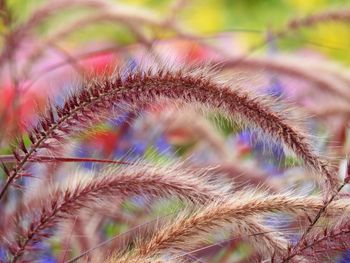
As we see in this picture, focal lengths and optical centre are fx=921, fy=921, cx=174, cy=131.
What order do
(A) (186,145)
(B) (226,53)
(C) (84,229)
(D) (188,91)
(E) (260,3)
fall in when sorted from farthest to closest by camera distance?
1. (E) (260,3)
2. (A) (186,145)
3. (B) (226,53)
4. (C) (84,229)
5. (D) (188,91)

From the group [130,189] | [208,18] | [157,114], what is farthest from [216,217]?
[208,18]

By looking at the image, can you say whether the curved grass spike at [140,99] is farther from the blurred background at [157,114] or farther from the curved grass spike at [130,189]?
the blurred background at [157,114]

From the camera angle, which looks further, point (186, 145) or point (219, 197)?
point (186, 145)

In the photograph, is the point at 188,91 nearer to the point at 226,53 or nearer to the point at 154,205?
the point at 154,205

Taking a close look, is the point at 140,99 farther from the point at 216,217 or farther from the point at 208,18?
the point at 208,18

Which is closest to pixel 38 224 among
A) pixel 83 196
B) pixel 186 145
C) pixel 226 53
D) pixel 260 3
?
pixel 83 196

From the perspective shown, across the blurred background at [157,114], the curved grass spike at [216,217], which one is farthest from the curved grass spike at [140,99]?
the blurred background at [157,114]

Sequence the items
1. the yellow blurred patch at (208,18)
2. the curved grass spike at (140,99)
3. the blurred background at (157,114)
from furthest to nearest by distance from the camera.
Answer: the yellow blurred patch at (208,18), the blurred background at (157,114), the curved grass spike at (140,99)
